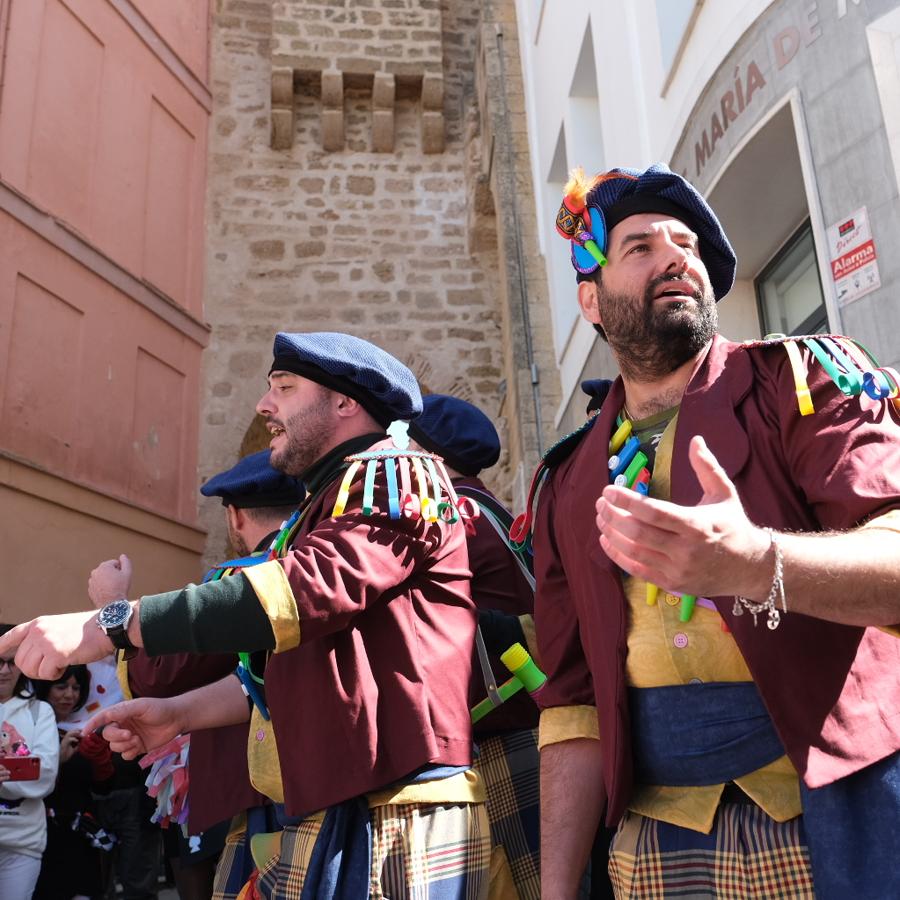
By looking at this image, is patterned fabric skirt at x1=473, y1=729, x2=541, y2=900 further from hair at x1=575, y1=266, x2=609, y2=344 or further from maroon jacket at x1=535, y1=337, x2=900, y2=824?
hair at x1=575, y1=266, x2=609, y2=344

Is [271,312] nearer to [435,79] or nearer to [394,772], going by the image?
[435,79]

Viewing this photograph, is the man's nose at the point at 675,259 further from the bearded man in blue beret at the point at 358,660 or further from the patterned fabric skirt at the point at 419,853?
the patterned fabric skirt at the point at 419,853

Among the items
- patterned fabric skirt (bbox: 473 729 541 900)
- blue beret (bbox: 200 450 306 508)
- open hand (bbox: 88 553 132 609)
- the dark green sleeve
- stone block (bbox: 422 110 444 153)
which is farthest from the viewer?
stone block (bbox: 422 110 444 153)

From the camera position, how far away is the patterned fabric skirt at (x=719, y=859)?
1384mm

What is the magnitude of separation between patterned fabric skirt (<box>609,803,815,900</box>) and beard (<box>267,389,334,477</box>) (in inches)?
48.0

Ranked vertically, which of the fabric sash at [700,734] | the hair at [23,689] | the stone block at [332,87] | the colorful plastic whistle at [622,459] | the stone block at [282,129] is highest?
the stone block at [332,87]

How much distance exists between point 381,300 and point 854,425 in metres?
10.00

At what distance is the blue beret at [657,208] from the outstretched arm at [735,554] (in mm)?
861

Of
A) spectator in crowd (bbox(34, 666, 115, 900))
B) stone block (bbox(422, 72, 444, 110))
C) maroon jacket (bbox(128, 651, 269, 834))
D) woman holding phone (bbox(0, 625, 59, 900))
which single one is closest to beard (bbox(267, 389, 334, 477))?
maroon jacket (bbox(128, 651, 269, 834))

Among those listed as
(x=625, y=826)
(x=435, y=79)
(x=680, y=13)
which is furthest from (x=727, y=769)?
(x=435, y=79)

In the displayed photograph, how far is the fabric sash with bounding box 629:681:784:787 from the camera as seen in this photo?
147 centimetres

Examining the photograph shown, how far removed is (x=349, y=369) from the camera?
2.52 metres

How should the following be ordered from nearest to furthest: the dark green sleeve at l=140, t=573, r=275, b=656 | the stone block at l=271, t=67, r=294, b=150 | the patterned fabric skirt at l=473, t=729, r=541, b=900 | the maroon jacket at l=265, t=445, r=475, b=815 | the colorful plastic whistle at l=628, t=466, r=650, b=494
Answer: the colorful plastic whistle at l=628, t=466, r=650, b=494 < the dark green sleeve at l=140, t=573, r=275, b=656 < the maroon jacket at l=265, t=445, r=475, b=815 < the patterned fabric skirt at l=473, t=729, r=541, b=900 < the stone block at l=271, t=67, r=294, b=150

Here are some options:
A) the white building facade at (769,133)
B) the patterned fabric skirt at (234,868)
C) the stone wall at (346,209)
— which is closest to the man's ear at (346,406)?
the patterned fabric skirt at (234,868)
